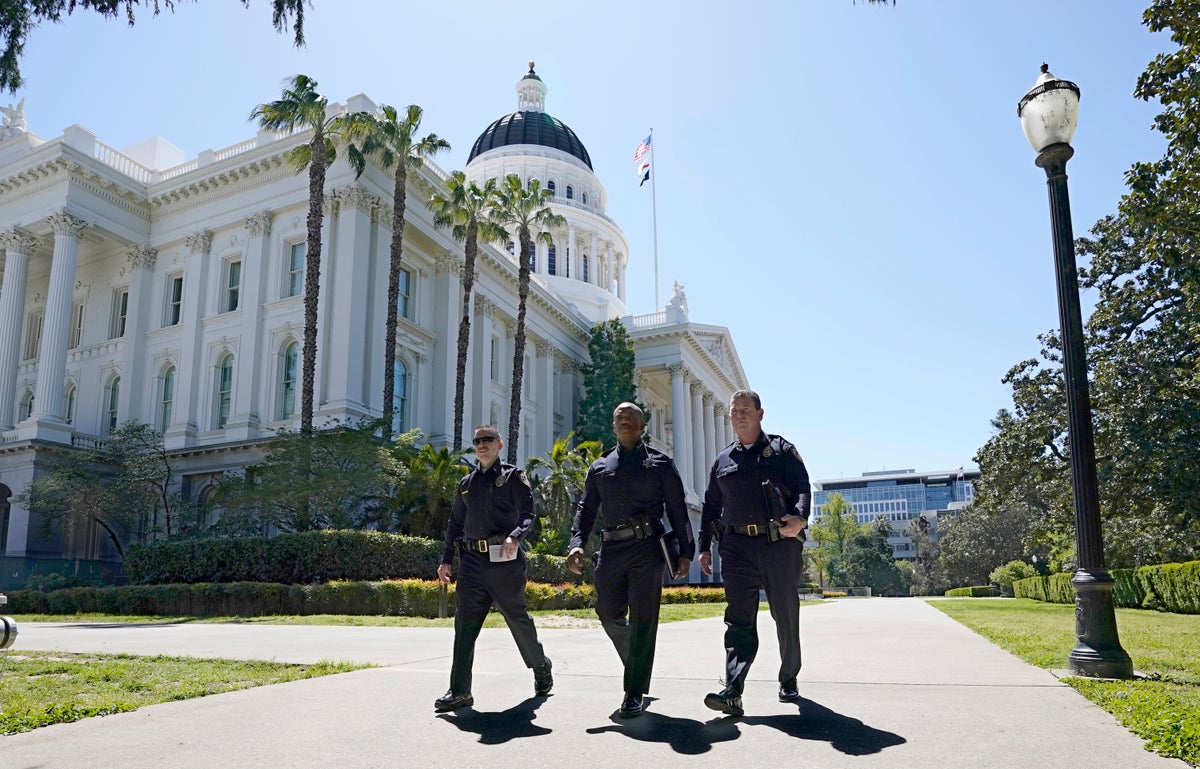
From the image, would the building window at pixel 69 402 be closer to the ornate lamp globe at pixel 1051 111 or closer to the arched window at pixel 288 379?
the arched window at pixel 288 379

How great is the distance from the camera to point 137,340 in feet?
117

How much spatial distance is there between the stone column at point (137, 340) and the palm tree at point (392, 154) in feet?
36.6

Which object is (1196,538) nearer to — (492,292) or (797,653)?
(797,653)

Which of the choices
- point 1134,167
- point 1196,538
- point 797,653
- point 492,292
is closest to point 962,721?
point 797,653

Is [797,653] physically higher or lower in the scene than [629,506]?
lower

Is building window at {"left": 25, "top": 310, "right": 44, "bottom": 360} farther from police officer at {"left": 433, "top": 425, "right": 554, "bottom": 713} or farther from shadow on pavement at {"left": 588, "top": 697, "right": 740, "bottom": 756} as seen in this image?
shadow on pavement at {"left": 588, "top": 697, "right": 740, "bottom": 756}

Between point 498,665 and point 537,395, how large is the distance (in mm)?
40863

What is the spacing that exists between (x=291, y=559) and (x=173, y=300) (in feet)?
64.2

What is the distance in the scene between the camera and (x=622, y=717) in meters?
5.04

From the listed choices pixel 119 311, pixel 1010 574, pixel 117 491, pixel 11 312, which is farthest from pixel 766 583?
pixel 1010 574

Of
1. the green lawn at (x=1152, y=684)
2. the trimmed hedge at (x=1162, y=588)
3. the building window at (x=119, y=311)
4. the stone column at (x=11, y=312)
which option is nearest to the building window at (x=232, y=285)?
the building window at (x=119, y=311)

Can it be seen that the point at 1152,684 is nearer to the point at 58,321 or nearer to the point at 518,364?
the point at 518,364

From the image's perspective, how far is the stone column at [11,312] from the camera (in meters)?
33.9

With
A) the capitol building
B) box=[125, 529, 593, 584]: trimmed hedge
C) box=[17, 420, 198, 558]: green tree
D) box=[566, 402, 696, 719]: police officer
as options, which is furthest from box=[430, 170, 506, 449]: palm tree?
box=[566, 402, 696, 719]: police officer
